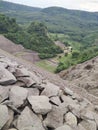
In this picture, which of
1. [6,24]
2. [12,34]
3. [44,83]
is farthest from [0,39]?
[44,83]

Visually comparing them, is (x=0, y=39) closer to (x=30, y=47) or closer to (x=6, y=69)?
(x=30, y=47)

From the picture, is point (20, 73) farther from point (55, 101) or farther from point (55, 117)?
point (55, 117)

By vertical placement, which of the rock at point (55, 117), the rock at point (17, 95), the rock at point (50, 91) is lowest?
the rock at point (55, 117)

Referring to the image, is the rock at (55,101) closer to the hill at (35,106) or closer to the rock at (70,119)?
the hill at (35,106)

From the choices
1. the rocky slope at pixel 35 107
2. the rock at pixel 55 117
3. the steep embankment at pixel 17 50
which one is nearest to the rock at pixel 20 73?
the rocky slope at pixel 35 107

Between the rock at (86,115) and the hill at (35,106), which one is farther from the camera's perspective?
the rock at (86,115)

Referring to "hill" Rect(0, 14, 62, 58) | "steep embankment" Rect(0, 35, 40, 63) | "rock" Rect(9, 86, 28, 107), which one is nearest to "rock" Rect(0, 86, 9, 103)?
"rock" Rect(9, 86, 28, 107)
